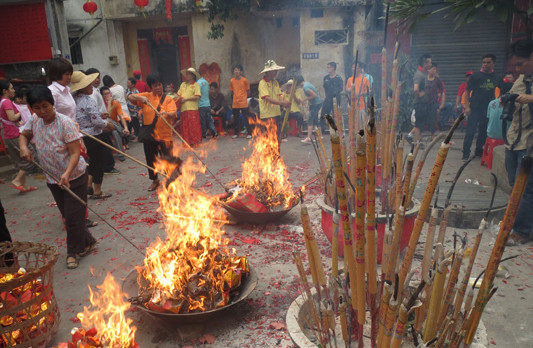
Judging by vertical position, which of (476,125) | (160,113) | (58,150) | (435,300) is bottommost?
(476,125)

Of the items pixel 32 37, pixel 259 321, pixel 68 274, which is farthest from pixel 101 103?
pixel 32 37

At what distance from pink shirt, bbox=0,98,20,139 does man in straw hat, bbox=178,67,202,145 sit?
4416 mm

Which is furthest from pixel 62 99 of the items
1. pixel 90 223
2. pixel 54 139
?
pixel 90 223

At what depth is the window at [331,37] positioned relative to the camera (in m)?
13.0

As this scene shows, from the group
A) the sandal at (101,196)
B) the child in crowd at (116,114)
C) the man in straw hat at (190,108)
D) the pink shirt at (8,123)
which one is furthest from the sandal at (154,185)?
the man in straw hat at (190,108)

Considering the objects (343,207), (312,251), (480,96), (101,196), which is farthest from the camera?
(480,96)

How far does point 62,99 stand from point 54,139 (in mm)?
1388

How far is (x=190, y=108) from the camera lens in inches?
444

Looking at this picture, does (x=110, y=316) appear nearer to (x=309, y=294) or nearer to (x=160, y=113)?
(x=309, y=294)

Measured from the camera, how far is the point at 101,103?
25.8 ft

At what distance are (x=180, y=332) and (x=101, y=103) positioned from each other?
5.99 m

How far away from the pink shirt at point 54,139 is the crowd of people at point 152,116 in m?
0.01

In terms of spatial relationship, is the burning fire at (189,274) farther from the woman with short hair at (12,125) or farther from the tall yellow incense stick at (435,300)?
the woman with short hair at (12,125)

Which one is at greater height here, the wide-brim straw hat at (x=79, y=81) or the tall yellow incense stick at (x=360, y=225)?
the wide-brim straw hat at (x=79, y=81)
